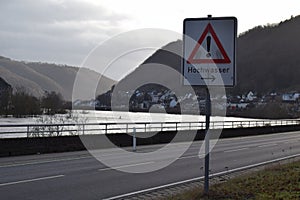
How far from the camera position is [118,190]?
397 inches

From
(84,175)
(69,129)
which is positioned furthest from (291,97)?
(84,175)

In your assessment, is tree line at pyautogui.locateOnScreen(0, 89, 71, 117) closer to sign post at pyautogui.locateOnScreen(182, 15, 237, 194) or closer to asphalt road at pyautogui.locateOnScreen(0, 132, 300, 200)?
asphalt road at pyautogui.locateOnScreen(0, 132, 300, 200)

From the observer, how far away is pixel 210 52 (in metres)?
7.64

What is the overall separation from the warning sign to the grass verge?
2.28 metres

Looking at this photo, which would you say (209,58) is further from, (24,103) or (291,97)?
(291,97)

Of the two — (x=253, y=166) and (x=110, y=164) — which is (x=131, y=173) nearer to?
(x=110, y=164)

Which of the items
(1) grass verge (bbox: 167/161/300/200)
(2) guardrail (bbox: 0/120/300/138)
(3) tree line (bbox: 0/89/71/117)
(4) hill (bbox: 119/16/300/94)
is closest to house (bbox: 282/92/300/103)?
(4) hill (bbox: 119/16/300/94)

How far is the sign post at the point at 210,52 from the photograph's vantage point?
7.54 meters

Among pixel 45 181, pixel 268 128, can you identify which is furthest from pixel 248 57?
pixel 45 181

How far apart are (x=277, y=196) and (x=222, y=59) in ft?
9.02

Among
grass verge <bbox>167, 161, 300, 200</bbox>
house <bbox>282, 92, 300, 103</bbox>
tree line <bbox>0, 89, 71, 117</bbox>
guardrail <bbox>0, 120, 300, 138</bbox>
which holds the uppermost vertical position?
house <bbox>282, 92, 300, 103</bbox>

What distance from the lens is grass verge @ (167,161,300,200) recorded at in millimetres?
8273

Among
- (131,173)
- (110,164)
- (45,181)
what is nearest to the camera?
(45,181)

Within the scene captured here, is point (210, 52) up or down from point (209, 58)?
up
